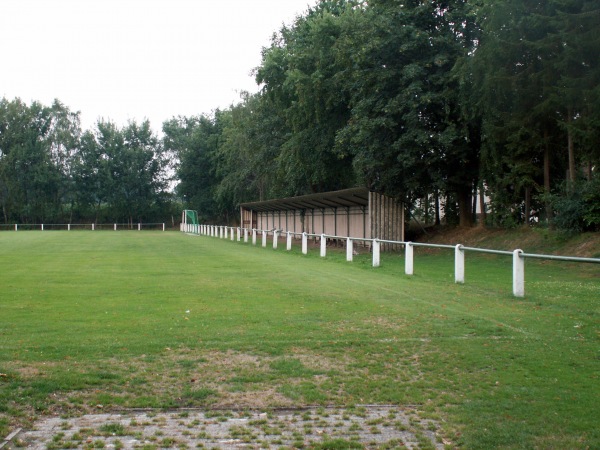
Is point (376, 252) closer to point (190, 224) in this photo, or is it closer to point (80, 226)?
point (190, 224)

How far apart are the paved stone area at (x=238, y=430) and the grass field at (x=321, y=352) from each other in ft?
Answer: 0.64

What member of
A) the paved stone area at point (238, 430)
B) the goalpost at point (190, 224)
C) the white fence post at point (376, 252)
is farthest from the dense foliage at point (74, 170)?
the paved stone area at point (238, 430)

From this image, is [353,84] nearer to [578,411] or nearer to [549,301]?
[549,301]

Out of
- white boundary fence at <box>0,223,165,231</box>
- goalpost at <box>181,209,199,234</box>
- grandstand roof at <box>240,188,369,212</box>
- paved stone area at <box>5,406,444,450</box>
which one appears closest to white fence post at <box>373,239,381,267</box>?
grandstand roof at <box>240,188,369,212</box>

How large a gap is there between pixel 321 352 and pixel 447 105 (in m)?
20.4

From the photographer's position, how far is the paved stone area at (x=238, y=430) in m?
4.32

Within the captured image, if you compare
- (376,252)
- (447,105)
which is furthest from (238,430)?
(447,105)

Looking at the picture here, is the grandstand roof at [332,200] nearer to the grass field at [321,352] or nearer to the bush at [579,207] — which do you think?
the bush at [579,207]

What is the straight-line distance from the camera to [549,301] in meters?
10.6

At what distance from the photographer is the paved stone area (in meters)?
4.32

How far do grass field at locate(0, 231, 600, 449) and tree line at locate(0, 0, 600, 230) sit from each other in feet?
30.3

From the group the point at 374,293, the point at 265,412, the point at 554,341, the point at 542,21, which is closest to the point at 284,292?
the point at 374,293

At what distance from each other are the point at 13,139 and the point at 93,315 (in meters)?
77.2

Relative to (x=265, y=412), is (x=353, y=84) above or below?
above
